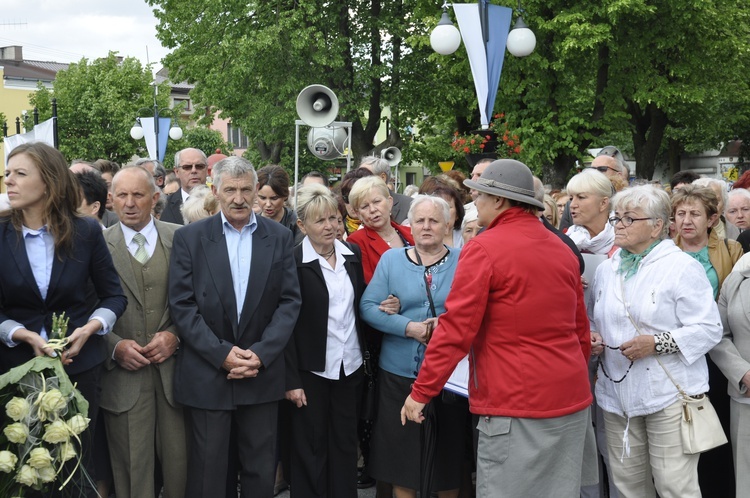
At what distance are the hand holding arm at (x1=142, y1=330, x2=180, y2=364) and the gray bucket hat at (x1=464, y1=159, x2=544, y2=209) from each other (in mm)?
2048

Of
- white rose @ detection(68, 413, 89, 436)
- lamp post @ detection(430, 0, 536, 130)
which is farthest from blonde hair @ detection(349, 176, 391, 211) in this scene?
lamp post @ detection(430, 0, 536, 130)

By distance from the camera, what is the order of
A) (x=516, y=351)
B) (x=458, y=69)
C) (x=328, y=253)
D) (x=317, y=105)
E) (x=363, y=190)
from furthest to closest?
1. (x=458, y=69)
2. (x=317, y=105)
3. (x=363, y=190)
4. (x=328, y=253)
5. (x=516, y=351)

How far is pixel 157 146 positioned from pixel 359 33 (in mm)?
7881

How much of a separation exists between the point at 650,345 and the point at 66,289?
10.5 ft

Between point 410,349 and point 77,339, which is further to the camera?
point 410,349

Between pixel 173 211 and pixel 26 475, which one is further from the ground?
pixel 173 211

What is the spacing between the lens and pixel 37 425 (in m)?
3.64

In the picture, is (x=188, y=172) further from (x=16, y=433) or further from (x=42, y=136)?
(x=42, y=136)

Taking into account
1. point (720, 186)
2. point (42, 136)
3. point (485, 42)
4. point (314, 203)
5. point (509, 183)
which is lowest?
point (314, 203)

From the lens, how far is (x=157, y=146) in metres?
23.7

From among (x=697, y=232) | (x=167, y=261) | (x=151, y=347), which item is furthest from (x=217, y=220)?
(x=697, y=232)

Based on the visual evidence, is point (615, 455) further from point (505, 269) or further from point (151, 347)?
point (151, 347)

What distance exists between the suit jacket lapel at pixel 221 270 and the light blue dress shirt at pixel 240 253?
0.12 ft

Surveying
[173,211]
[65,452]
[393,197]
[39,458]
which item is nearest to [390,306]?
[65,452]
